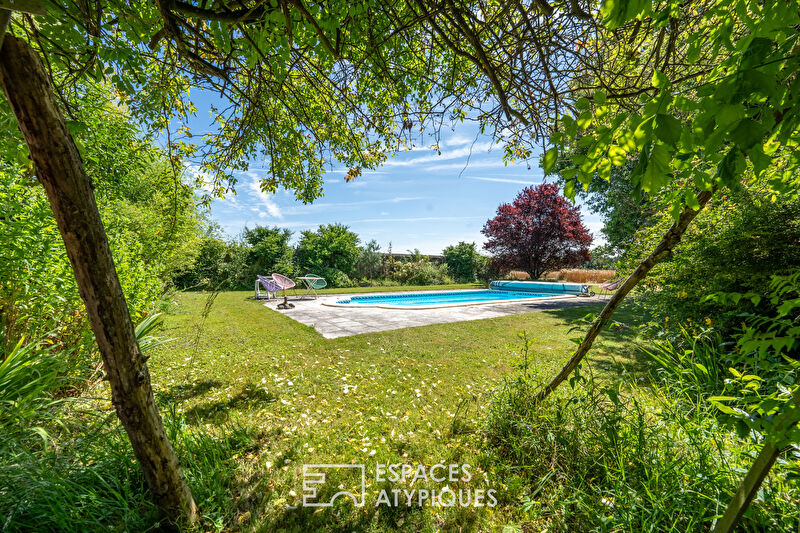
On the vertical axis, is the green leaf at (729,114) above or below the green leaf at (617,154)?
below

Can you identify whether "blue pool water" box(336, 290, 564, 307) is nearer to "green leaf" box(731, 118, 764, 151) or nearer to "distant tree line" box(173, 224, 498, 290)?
"distant tree line" box(173, 224, 498, 290)

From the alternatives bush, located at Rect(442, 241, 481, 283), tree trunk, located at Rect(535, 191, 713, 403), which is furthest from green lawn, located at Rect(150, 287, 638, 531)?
bush, located at Rect(442, 241, 481, 283)

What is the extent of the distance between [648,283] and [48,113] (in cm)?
636

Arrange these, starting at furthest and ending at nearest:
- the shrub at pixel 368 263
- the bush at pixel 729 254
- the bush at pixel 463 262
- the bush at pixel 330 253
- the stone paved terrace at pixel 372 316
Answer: the bush at pixel 463 262, the shrub at pixel 368 263, the bush at pixel 330 253, the stone paved terrace at pixel 372 316, the bush at pixel 729 254

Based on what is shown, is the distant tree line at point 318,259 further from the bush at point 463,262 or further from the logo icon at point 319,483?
the logo icon at point 319,483

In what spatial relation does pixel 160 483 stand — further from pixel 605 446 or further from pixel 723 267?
pixel 723 267

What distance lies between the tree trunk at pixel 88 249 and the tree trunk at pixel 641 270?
8.77 feet

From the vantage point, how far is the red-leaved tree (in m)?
19.0

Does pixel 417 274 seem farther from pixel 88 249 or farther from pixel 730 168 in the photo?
pixel 730 168

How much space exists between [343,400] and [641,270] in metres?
3.08

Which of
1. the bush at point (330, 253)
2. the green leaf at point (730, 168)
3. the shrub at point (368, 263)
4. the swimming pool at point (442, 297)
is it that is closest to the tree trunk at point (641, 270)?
the green leaf at point (730, 168)

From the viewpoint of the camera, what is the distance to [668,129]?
0.83 m

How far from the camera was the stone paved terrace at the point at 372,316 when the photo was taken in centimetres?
651

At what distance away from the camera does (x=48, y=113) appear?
1.13 meters
